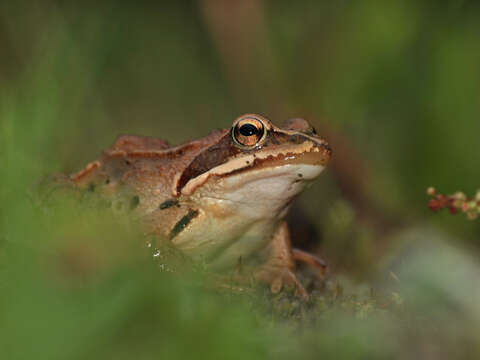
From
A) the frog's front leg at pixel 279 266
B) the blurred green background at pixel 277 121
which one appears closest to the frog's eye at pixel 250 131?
the frog's front leg at pixel 279 266

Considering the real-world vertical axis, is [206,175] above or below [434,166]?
below

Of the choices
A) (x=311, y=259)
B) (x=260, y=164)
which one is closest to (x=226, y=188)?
(x=260, y=164)

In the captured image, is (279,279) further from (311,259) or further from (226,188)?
(226,188)

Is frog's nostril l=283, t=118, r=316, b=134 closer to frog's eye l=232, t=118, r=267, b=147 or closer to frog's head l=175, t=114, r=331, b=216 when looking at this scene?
frog's head l=175, t=114, r=331, b=216

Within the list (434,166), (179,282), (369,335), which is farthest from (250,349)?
(434,166)

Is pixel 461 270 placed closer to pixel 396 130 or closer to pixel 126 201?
pixel 126 201

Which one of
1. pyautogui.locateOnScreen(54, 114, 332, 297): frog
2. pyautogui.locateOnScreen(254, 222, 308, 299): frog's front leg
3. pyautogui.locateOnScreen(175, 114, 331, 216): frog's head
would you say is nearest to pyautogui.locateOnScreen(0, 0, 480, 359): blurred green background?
pyautogui.locateOnScreen(254, 222, 308, 299): frog's front leg
